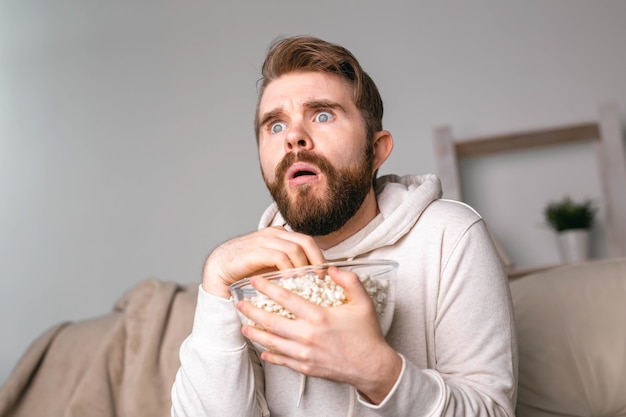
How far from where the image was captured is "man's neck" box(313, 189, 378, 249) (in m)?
1.11

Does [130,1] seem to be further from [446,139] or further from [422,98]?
[446,139]

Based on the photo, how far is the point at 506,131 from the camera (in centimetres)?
260

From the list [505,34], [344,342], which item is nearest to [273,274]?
[344,342]

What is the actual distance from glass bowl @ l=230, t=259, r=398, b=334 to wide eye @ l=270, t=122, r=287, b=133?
1.24 feet

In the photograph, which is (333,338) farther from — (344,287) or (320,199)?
(320,199)

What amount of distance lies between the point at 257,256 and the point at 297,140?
0.24 meters

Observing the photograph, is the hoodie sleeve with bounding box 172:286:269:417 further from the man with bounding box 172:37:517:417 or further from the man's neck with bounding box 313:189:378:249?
the man's neck with bounding box 313:189:378:249

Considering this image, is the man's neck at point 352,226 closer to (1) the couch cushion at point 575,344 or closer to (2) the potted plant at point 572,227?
(1) the couch cushion at point 575,344

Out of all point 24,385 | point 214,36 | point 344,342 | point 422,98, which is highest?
point 214,36

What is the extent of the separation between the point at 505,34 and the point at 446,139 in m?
0.62

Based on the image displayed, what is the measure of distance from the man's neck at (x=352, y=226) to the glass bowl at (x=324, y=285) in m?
0.31

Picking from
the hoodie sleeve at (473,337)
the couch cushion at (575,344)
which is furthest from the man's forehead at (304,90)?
the couch cushion at (575,344)

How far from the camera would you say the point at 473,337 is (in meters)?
0.91

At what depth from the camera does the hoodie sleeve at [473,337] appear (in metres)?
0.79
